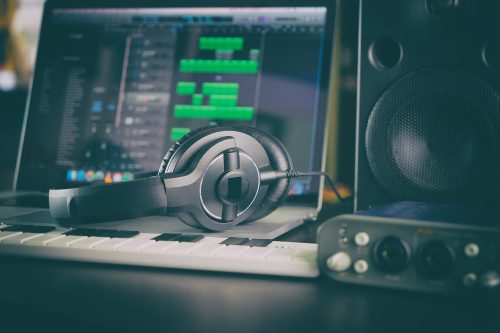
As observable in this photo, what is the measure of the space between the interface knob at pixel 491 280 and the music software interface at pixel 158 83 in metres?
0.43

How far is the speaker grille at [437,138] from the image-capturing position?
593 millimetres

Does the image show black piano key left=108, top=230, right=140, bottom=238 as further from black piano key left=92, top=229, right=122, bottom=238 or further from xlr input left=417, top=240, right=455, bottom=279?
xlr input left=417, top=240, right=455, bottom=279

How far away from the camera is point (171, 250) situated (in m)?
0.44

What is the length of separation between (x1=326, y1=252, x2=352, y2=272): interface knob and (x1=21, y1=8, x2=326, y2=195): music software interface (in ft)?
1.26

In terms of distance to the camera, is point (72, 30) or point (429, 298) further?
point (72, 30)

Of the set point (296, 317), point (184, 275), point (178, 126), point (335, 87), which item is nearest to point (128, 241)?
point (184, 275)

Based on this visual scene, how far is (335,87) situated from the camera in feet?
3.01

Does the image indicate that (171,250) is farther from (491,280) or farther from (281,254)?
(491,280)

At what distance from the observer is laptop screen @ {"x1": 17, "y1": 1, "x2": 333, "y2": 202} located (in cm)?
80

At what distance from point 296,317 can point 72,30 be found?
0.75m

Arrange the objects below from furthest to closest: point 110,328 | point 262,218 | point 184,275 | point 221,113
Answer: point 221,113
point 262,218
point 184,275
point 110,328

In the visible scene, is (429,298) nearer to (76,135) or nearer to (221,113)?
(221,113)

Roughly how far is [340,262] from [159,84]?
1.80 ft

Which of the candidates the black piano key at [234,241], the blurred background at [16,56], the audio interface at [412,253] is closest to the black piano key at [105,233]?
the black piano key at [234,241]
